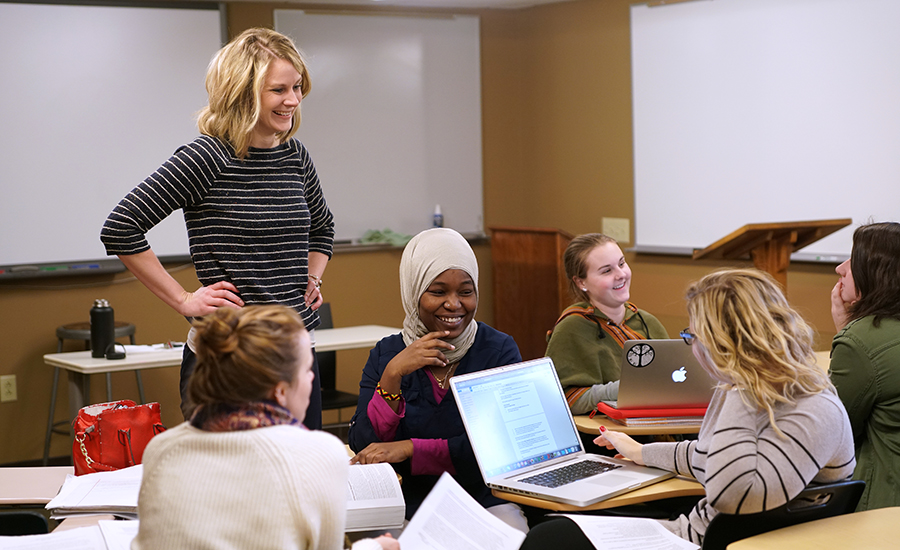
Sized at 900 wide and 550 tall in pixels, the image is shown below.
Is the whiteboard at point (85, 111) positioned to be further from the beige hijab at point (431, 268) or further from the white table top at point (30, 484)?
the beige hijab at point (431, 268)

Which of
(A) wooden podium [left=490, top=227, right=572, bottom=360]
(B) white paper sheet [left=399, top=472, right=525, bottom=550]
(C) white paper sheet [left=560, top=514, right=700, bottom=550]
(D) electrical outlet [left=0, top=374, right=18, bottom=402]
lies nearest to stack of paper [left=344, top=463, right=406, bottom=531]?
(B) white paper sheet [left=399, top=472, right=525, bottom=550]

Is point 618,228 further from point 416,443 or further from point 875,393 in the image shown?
point 416,443

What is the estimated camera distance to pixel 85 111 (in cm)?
471

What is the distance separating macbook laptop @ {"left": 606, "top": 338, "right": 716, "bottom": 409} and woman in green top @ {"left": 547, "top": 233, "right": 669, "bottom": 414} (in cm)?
18

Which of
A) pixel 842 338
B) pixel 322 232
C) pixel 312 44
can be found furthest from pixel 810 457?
pixel 312 44

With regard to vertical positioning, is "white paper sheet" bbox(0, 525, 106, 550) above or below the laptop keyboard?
above

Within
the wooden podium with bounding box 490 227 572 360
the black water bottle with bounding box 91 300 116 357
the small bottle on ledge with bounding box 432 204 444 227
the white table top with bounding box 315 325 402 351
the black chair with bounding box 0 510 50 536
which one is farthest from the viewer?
the small bottle on ledge with bounding box 432 204 444 227

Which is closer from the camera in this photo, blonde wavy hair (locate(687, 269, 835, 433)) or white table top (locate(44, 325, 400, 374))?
blonde wavy hair (locate(687, 269, 835, 433))

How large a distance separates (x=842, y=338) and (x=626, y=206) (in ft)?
11.1

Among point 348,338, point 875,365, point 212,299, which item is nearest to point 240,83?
point 212,299

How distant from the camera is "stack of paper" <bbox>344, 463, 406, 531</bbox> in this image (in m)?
1.75

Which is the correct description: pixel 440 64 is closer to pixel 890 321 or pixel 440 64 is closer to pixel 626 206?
pixel 626 206

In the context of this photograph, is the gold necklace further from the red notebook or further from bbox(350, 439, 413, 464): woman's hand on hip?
the red notebook

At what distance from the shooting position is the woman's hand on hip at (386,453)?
7.14ft
